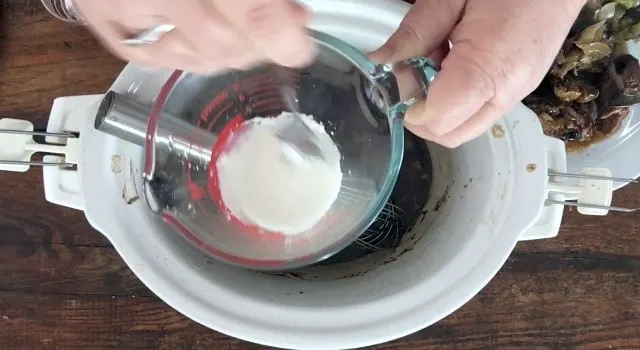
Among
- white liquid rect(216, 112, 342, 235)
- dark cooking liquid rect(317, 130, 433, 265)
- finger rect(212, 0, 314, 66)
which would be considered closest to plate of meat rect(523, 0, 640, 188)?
dark cooking liquid rect(317, 130, 433, 265)

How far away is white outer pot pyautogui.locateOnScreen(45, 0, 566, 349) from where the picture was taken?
47 cm

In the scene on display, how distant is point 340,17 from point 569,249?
30 cm

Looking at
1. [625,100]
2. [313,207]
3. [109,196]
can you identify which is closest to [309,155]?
[313,207]

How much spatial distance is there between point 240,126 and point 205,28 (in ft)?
0.74

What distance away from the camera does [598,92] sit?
58cm

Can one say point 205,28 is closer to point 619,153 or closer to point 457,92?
point 457,92

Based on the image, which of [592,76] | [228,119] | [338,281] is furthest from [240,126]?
[592,76]

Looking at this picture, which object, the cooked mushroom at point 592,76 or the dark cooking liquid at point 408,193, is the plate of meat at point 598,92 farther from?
the dark cooking liquid at point 408,193

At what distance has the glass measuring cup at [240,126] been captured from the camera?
464 mm

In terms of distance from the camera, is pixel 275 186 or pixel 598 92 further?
pixel 598 92

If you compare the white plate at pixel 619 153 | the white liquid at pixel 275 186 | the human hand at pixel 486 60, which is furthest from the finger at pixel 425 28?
the white plate at pixel 619 153

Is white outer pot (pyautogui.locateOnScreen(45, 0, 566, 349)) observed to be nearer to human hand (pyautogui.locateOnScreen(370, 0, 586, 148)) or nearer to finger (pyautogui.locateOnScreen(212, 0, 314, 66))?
human hand (pyautogui.locateOnScreen(370, 0, 586, 148))

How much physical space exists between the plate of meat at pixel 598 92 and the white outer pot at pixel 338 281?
9 centimetres

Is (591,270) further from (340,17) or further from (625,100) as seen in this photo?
(340,17)
